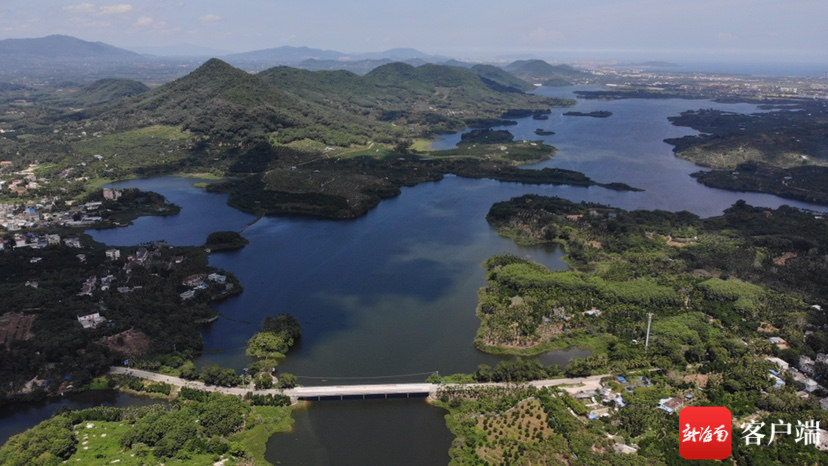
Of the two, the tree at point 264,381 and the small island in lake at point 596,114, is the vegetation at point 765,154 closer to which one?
the small island in lake at point 596,114

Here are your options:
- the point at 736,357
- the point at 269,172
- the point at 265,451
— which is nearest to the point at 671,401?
the point at 736,357

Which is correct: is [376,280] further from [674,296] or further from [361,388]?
[674,296]

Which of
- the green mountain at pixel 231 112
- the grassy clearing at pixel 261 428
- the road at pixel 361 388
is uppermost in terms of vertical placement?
the green mountain at pixel 231 112

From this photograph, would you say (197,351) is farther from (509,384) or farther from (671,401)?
(671,401)

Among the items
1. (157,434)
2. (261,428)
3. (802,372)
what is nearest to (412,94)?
(802,372)

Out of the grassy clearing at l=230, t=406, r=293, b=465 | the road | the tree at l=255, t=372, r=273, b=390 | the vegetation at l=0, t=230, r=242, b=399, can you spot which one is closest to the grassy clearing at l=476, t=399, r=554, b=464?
the road

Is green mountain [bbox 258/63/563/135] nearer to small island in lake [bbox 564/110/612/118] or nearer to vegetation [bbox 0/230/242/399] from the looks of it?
small island in lake [bbox 564/110/612/118]

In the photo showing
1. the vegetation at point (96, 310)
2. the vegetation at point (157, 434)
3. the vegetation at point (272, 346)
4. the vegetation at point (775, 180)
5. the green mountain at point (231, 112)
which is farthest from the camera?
the green mountain at point (231, 112)

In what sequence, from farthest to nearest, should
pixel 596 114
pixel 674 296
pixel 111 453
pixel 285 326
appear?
pixel 596 114 → pixel 674 296 → pixel 285 326 → pixel 111 453

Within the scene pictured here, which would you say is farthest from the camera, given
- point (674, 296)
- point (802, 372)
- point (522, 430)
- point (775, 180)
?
point (775, 180)

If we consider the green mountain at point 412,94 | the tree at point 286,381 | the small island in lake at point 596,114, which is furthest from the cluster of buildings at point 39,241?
the small island in lake at point 596,114
